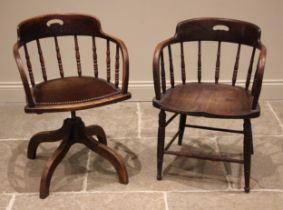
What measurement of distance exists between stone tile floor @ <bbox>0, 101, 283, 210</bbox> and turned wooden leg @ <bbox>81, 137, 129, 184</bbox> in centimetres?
5

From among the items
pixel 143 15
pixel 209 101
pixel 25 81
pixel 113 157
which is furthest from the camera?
pixel 143 15

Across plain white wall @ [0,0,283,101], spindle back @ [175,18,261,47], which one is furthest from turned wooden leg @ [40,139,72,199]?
plain white wall @ [0,0,283,101]

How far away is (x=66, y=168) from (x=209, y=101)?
89 cm

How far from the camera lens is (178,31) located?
7.68 feet

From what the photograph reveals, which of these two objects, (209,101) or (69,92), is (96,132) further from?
(209,101)

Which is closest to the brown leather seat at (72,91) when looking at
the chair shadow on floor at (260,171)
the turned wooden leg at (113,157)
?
the turned wooden leg at (113,157)

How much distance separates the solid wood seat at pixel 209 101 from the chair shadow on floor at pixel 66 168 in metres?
0.49

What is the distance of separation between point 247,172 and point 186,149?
53 cm

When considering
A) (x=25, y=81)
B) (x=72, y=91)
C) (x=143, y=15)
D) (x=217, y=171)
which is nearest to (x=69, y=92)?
(x=72, y=91)

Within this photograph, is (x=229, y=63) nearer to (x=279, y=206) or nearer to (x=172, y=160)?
(x=172, y=160)

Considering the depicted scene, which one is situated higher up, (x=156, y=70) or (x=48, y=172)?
(x=156, y=70)

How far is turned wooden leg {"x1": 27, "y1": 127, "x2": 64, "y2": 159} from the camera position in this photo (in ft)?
8.05

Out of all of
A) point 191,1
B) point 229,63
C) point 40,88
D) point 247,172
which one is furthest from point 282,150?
point 40,88

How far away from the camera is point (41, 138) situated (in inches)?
97.9
